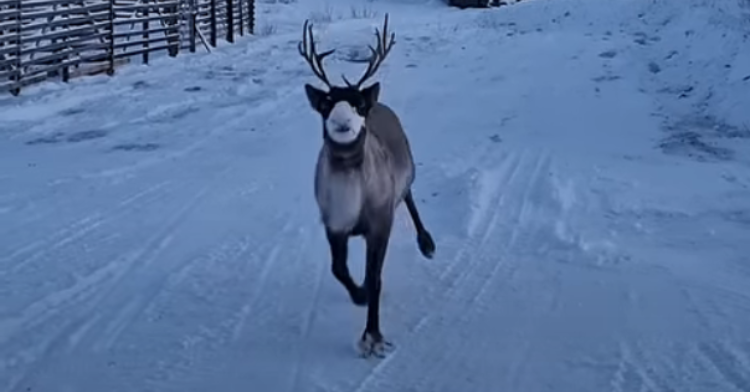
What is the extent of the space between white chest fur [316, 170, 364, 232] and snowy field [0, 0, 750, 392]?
70 cm

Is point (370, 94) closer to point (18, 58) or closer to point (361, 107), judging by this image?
point (361, 107)

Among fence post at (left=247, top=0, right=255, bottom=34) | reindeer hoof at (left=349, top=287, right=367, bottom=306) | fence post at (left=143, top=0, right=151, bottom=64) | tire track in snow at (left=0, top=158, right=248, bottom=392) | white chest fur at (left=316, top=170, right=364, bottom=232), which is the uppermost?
white chest fur at (left=316, top=170, right=364, bottom=232)

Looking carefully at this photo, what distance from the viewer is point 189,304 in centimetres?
762

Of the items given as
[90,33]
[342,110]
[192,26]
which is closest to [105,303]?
[342,110]

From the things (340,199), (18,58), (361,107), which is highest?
(361,107)

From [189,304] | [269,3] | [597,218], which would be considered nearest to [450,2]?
[269,3]

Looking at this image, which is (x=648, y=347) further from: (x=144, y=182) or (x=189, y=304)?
(x=144, y=182)

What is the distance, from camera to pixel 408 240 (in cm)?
928

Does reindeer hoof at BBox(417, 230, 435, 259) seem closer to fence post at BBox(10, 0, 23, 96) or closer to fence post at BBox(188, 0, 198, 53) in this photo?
fence post at BBox(10, 0, 23, 96)

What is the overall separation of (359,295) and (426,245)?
1.47 m

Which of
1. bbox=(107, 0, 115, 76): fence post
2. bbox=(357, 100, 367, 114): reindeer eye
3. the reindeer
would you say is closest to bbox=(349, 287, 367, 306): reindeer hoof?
the reindeer

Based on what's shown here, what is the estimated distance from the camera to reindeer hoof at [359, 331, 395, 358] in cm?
667

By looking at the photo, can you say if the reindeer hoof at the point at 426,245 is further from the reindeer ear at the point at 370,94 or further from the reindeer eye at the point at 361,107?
the reindeer eye at the point at 361,107

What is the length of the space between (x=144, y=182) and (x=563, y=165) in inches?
166
